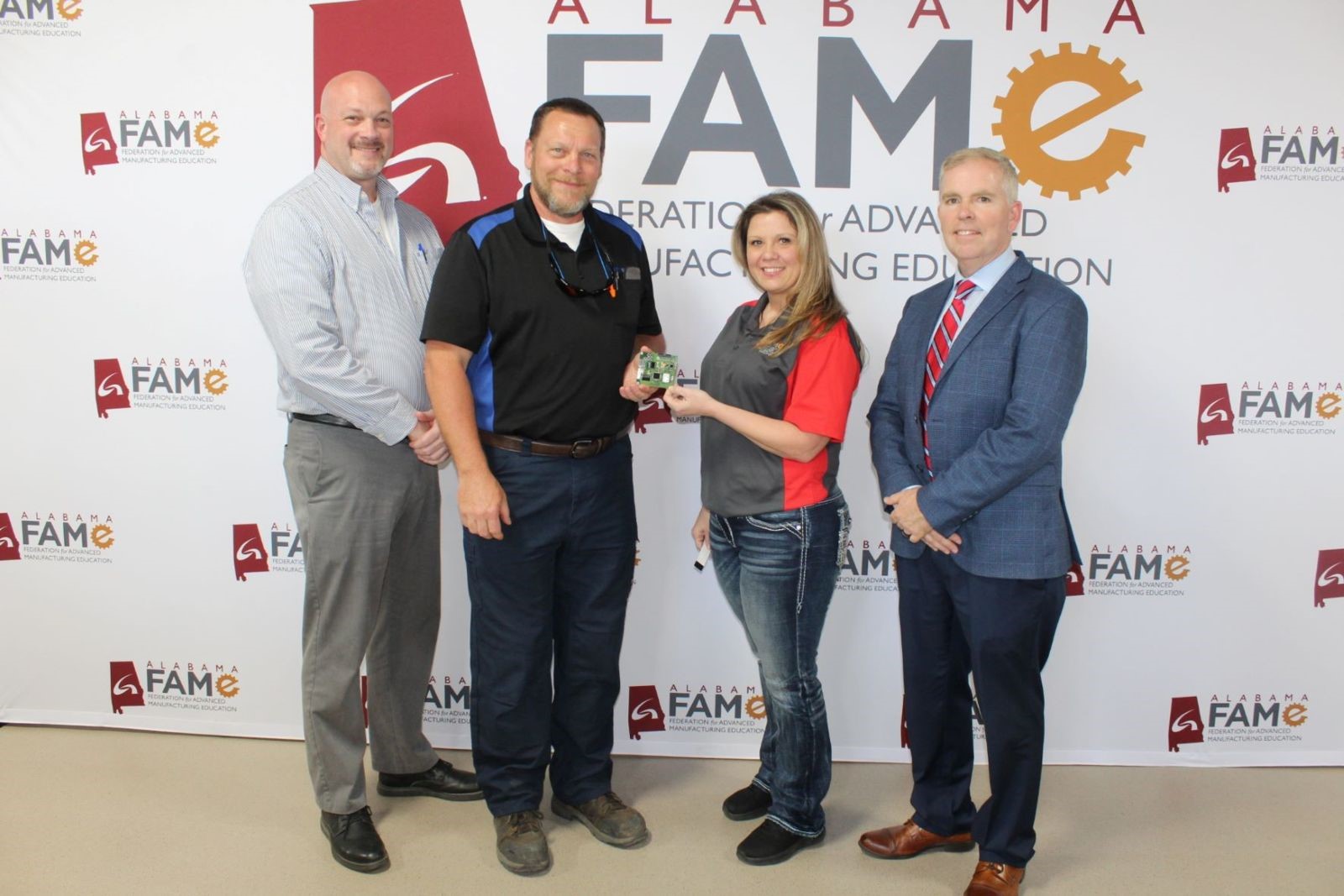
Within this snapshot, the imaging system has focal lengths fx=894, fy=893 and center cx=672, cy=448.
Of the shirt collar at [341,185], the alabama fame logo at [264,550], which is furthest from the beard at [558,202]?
the alabama fame logo at [264,550]

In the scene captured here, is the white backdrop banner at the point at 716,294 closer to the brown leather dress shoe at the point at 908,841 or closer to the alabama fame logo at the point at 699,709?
the alabama fame logo at the point at 699,709

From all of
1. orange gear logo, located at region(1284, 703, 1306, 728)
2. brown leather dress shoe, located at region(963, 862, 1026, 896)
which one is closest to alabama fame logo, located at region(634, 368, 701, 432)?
brown leather dress shoe, located at region(963, 862, 1026, 896)

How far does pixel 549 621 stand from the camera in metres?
2.45

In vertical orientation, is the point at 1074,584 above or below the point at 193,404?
below

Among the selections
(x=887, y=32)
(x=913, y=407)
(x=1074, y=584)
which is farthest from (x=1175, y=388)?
(x=887, y=32)

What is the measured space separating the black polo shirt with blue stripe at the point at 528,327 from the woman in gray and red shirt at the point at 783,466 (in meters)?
0.26

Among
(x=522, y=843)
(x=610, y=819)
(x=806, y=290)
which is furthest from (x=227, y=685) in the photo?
(x=806, y=290)

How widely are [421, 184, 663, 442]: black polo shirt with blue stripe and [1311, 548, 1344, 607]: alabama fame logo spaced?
8.15 ft

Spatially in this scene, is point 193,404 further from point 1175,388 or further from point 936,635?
point 1175,388

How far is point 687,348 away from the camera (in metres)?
3.03

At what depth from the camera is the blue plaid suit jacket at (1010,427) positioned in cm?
207

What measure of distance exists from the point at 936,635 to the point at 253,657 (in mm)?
2383

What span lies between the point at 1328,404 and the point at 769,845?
235cm

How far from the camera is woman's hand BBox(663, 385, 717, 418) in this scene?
7.36 ft
